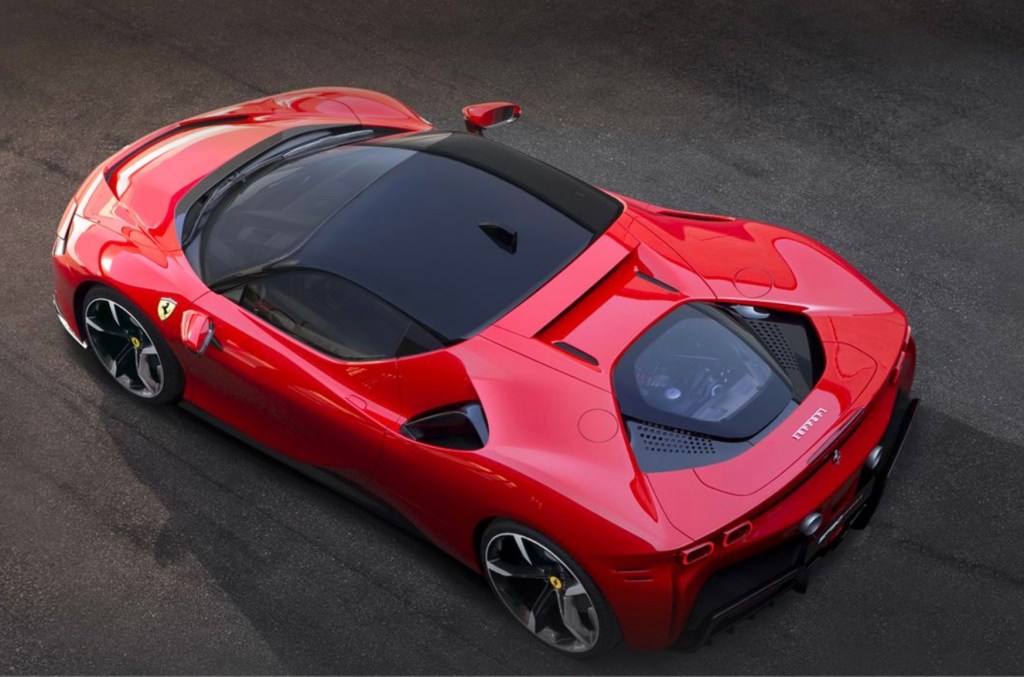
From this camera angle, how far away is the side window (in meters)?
4.87

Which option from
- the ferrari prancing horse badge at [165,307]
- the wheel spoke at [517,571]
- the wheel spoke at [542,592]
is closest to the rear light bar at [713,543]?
the wheel spoke at [542,592]

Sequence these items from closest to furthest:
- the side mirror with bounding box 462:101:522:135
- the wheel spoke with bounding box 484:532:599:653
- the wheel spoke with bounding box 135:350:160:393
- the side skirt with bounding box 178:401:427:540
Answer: the wheel spoke with bounding box 484:532:599:653 → the side skirt with bounding box 178:401:427:540 → the wheel spoke with bounding box 135:350:160:393 → the side mirror with bounding box 462:101:522:135

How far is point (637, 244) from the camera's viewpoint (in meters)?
5.20

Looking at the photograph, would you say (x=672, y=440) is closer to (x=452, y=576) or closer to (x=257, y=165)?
(x=452, y=576)

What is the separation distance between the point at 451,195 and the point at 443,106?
9.57 ft

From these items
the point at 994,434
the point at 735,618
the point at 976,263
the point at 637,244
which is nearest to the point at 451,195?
the point at 637,244

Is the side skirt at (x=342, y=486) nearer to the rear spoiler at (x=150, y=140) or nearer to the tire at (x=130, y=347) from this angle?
the tire at (x=130, y=347)

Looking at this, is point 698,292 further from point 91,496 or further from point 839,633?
point 91,496

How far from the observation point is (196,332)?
5039 millimetres

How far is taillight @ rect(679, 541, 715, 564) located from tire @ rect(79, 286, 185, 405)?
264 cm

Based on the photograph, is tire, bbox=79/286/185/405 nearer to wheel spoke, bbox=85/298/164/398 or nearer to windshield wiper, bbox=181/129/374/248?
wheel spoke, bbox=85/298/164/398

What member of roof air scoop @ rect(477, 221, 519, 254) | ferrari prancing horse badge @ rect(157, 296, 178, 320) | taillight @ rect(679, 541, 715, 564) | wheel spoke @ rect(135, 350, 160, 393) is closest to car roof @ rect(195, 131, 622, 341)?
roof air scoop @ rect(477, 221, 519, 254)

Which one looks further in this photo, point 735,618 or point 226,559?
point 226,559

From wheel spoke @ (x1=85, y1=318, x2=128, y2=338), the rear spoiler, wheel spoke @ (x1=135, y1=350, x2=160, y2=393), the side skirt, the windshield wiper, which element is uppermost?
the windshield wiper
